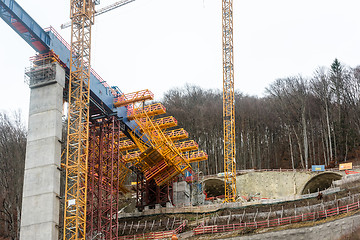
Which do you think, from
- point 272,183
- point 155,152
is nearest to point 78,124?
point 155,152

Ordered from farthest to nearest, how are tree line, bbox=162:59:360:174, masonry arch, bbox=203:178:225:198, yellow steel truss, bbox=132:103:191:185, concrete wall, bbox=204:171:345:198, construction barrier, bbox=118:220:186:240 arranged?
1. tree line, bbox=162:59:360:174
2. masonry arch, bbox=203:178:225:198
3. concrete wall, bbox=204:171:345:198
4. yellow steel truss, bbox=132:103:191:185
5. construction barrier, bbox=118:220:186:240

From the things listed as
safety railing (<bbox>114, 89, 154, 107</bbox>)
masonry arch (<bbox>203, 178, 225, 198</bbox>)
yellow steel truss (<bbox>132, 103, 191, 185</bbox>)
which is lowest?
masonry arch (<bbox>203, 178, 225, 198</bbox>)

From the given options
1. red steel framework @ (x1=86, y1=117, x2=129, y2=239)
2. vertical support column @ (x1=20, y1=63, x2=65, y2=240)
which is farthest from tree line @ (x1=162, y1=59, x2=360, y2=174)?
vertical support column @ (x1=20, y1=63, x2=65, y2=240)

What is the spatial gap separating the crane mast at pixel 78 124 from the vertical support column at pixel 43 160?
191 centimetres

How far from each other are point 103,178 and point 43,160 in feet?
33.4

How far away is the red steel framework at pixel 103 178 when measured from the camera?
45844 mm

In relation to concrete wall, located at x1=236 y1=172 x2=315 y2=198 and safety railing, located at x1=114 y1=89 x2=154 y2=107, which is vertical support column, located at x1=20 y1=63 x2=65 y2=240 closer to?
safety railing, located at x1=114 y1=89 x2=154 y2=107

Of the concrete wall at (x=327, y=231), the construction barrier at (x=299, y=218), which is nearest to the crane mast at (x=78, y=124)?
the construction barrier at (x=299, y=218)

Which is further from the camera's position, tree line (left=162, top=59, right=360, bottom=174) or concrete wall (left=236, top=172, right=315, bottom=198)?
tree line (left=162, top=59, right=360, bottom=174)

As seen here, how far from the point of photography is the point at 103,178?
49.2 m

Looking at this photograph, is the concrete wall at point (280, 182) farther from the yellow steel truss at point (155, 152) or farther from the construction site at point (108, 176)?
the yellow steel truss at point (155, 152)

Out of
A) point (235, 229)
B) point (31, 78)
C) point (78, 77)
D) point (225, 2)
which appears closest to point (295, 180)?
point (235, 229)

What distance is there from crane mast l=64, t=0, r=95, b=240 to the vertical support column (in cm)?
191

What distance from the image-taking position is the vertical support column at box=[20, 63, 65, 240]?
1515 inches
